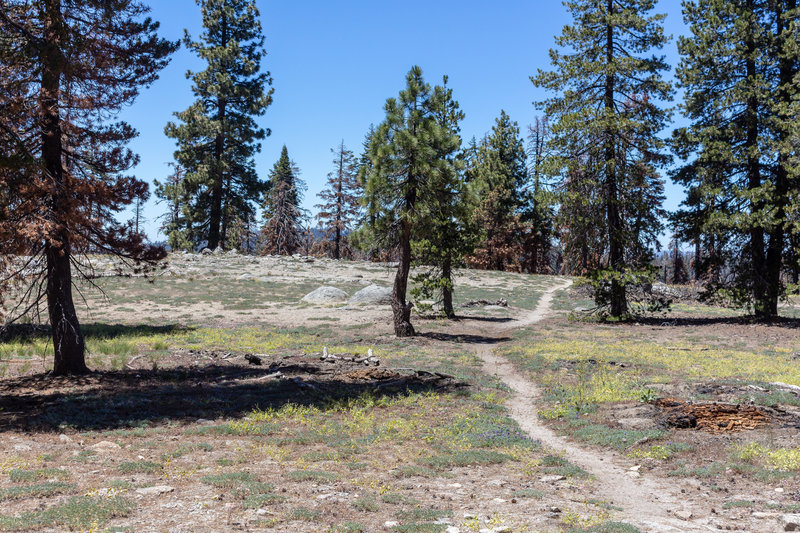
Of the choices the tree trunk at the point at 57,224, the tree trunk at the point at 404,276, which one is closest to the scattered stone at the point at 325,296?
the tree trunk at the point at 404,276

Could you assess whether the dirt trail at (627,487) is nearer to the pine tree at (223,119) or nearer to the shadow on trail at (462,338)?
the shadow on trail at (462,338)

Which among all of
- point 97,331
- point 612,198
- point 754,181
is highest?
point 754,181

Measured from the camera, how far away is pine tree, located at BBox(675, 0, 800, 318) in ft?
79.0

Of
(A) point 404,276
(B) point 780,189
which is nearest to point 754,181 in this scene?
(B) point 780,189

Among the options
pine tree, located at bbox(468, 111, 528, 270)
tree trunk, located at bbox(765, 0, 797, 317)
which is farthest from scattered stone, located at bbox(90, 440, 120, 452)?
pine tree, located at bbox(468, 111, 528, 270)

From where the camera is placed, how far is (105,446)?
859 cm

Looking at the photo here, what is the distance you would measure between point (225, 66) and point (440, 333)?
33755 mm

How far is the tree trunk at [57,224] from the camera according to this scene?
38.3 feet

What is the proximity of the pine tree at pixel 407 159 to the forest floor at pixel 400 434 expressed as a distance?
503 centimetres

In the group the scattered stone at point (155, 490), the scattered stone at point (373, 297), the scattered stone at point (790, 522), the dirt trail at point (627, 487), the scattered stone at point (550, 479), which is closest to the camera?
the scattered stone at point (790, 522)

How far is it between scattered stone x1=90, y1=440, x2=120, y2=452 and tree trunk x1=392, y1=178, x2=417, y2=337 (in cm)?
1343

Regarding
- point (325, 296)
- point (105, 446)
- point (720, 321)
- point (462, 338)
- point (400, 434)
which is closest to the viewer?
point (105, 446)

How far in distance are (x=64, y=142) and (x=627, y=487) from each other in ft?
47.1

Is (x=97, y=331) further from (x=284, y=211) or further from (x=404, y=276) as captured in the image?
(x=284, y=211)
